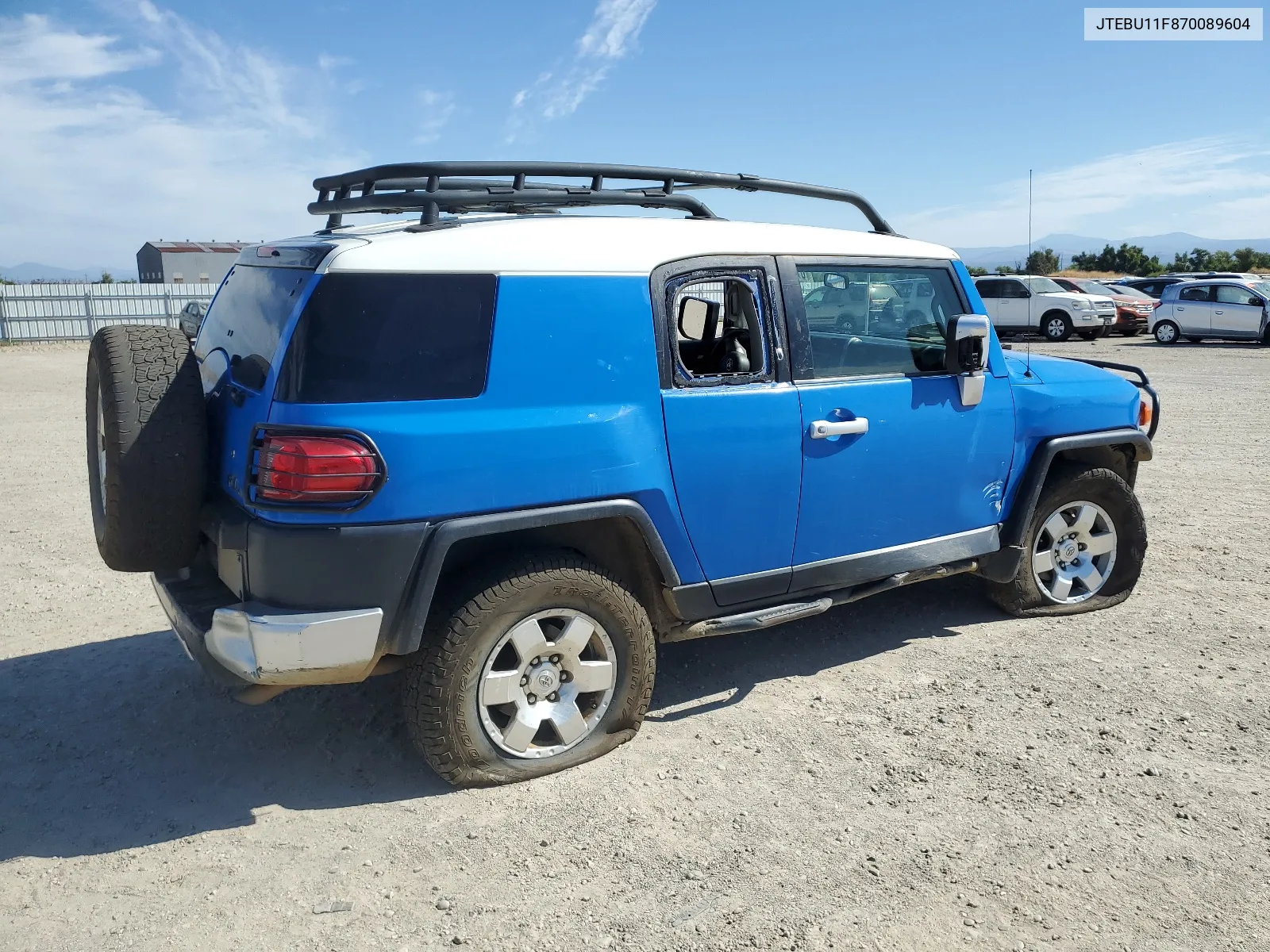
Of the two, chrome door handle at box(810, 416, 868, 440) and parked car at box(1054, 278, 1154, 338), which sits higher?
parked car at box(1054, 278, 1154, 338)

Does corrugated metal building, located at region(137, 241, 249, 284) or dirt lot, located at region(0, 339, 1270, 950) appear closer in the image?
dirt lot, located at region(0, 339, 1270, 950)

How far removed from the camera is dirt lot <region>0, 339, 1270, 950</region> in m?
2.84

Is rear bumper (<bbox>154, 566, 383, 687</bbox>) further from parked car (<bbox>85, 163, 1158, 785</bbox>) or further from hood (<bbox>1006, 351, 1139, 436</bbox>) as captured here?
hood (<bbox>1006, 351, 1139, 436</bbox>)

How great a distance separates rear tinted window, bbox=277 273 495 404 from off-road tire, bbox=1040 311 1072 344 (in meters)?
24.0

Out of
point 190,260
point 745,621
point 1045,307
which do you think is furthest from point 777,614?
point 190,260

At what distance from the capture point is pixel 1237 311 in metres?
23.1

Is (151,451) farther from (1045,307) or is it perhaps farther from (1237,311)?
(1237,311)

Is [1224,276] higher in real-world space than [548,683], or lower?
higher

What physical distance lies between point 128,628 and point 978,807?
13.5 ft

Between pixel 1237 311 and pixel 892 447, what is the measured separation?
23045 millimetres

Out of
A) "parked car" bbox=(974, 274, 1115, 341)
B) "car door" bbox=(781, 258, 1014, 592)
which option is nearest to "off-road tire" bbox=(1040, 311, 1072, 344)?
"parked car" bbox=(974, 274, 1115, 341)

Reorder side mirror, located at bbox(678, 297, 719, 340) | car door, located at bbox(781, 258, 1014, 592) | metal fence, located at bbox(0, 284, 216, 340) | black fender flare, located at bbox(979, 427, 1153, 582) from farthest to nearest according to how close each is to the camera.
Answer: metal fence, located at bbox(0, 284, 216, 340), black fender flare, located at bbox(979, 427, 1153, 582), side mirror, located at bbox(678, 297, 719, 340), car door, located at bbox(781, 258, 1014, 592)

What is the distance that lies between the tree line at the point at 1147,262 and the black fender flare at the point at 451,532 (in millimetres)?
43201

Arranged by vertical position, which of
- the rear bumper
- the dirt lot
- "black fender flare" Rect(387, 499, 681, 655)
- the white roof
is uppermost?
the white roof
